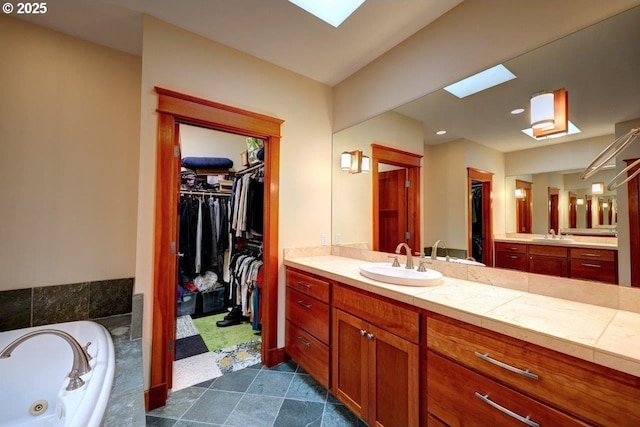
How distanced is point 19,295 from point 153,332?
3.10 ft

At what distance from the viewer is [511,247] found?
58.2 inches

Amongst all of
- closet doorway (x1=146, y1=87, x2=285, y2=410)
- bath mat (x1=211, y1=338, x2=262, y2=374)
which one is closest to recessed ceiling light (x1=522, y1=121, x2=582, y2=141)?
closet doorway (x1=146, y1=87, x2=285, y2=410)

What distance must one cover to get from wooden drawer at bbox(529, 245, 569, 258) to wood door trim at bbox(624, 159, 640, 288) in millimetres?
223

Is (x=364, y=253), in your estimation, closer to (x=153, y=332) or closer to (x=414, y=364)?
(x=414, y=364)

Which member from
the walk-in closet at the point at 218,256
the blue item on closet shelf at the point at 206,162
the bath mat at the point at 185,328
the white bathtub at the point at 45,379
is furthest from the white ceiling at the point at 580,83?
the bath mat at the point at 185,328

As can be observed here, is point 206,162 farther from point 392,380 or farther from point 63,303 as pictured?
point 392,380

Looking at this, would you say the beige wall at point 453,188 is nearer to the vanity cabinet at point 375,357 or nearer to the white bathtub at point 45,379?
the vanity cabinet at point 375,357

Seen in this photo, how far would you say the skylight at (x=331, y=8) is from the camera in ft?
5.38

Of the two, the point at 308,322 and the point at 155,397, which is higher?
the point at 308,322

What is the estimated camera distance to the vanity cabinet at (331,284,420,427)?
1229 millimetres

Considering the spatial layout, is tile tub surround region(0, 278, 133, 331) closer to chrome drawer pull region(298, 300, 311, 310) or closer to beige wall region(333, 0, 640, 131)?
chrome drawer pull region(298, 300, 311, 310)

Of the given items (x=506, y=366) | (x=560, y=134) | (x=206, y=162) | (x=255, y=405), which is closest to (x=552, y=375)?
(x=506, y=366)

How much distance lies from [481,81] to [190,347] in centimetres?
322

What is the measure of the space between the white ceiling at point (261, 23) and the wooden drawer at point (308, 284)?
1.81 meters
